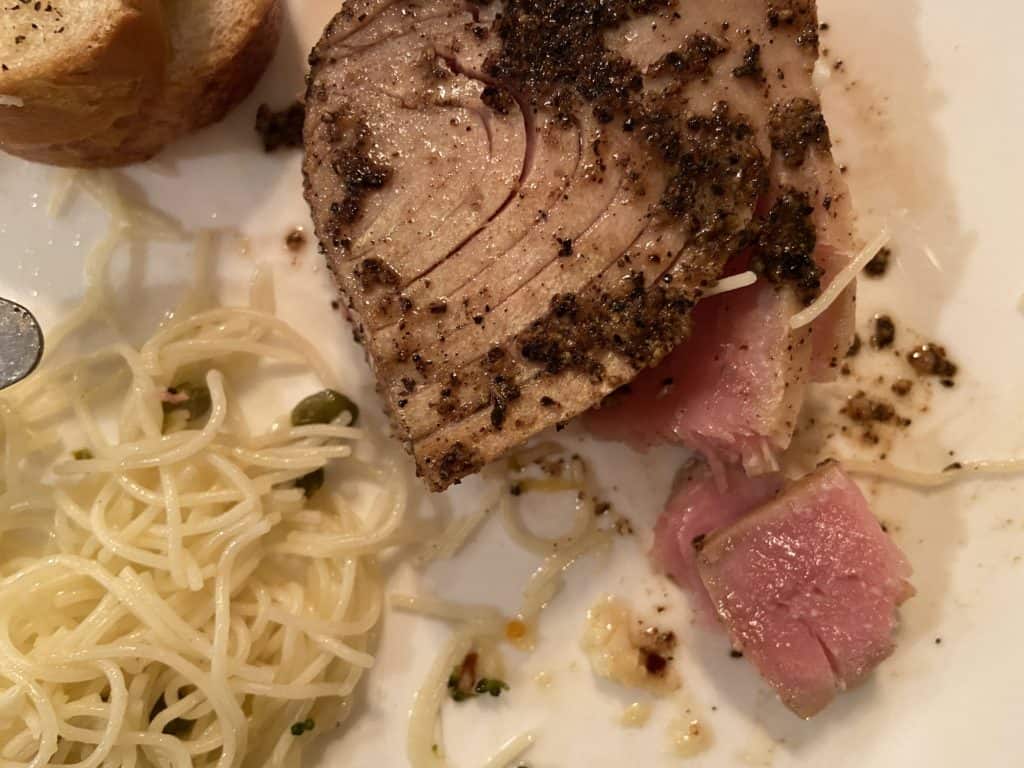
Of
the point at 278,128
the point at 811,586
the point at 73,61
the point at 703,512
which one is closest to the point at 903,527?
the point at 811,586

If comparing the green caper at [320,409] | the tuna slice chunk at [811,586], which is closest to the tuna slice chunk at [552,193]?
the green caper at [320,409]

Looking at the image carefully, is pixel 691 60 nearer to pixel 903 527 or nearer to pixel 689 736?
pixel 903 527

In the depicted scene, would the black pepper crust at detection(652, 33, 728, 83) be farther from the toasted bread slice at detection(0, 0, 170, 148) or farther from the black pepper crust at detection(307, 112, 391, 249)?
the toasted bread slice at detection(0, 0, 170, 148)

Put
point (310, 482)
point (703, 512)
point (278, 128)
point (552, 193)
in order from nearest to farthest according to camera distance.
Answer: point (552, 193), point (703, 512), point (310, 482), point (278, 128)

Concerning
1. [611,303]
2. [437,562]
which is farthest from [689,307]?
[437,562]

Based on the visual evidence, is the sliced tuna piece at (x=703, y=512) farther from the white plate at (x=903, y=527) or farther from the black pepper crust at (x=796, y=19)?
the black pepper crust at (x=796, y=19)

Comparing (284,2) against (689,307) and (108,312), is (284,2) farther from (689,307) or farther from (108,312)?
(689,307)
